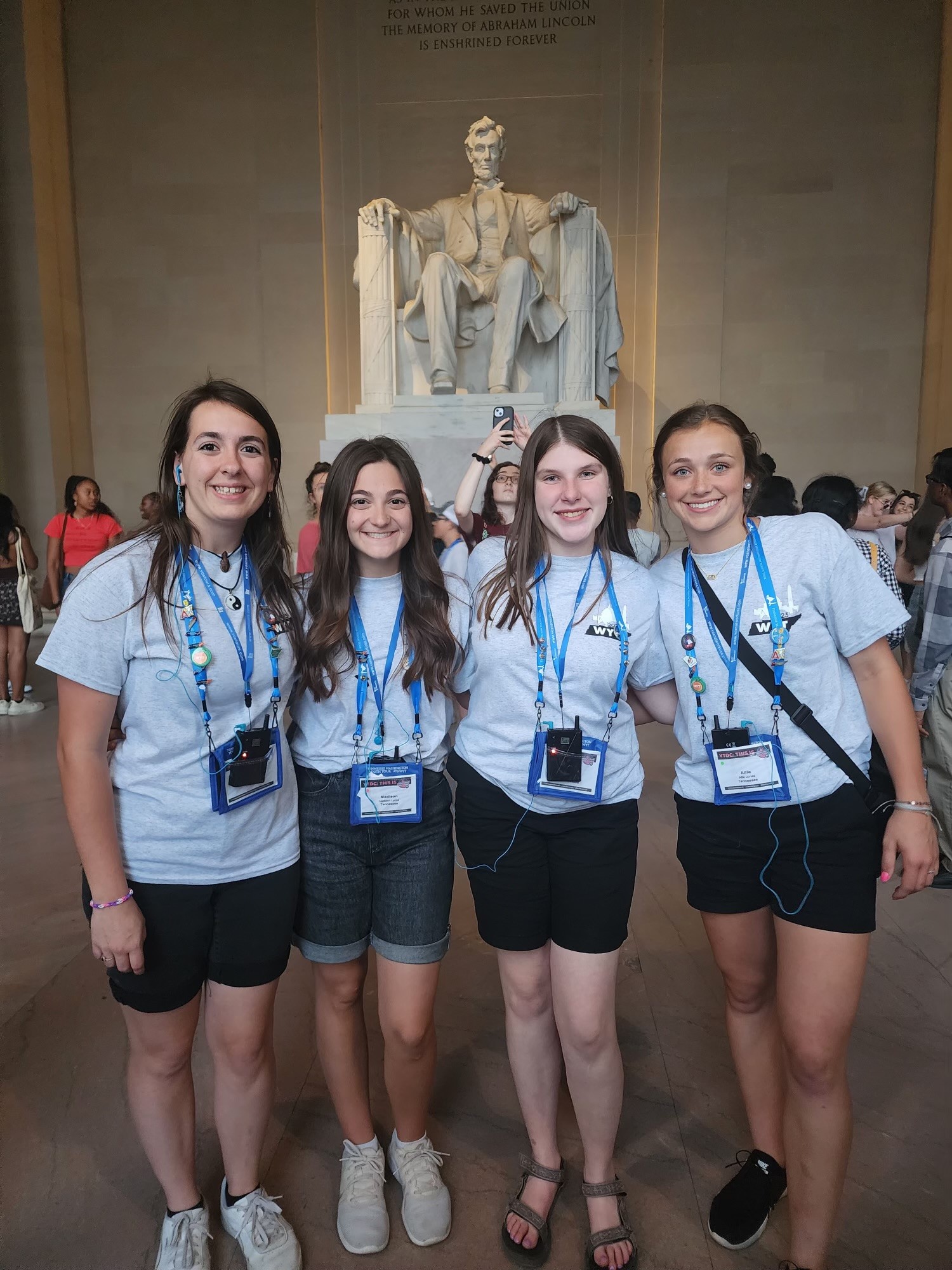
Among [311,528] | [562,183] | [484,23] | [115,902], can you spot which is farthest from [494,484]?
[484,23]

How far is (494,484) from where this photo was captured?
186 inches

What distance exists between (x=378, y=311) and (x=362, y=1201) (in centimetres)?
698

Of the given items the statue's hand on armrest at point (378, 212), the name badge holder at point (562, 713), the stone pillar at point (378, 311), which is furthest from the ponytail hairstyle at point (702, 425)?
the statue's hand on armrest at point (378, 212)

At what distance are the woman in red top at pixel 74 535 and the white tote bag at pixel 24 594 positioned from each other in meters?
0.67

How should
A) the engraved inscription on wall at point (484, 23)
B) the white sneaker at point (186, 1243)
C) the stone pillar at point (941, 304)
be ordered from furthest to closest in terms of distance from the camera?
the engraved inscription on wall at point (484, 23) < the stone pillar at point (941, 304) < the white sneaker at point (186, 1243)

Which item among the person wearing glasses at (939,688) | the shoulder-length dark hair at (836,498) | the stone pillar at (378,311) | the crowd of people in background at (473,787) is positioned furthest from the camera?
the stone pillar at (378,311)

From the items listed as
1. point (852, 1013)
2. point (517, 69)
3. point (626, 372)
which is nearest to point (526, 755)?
point (852, 1013)

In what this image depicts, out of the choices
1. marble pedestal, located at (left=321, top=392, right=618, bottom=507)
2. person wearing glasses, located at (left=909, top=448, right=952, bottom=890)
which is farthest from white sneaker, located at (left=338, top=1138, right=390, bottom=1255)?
marble pedestal, located at (left=321, top=392, right=618, bottom=507)

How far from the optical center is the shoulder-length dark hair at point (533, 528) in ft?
5.70

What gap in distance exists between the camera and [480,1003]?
269 centimetres

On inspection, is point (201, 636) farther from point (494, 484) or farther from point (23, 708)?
point (23, 708)

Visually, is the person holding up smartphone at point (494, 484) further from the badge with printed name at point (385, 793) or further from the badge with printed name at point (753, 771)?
the badge with printed name at point (753, 771)

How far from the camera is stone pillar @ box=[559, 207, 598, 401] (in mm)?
7477

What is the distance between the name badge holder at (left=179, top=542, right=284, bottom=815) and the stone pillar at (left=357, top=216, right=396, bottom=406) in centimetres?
613
